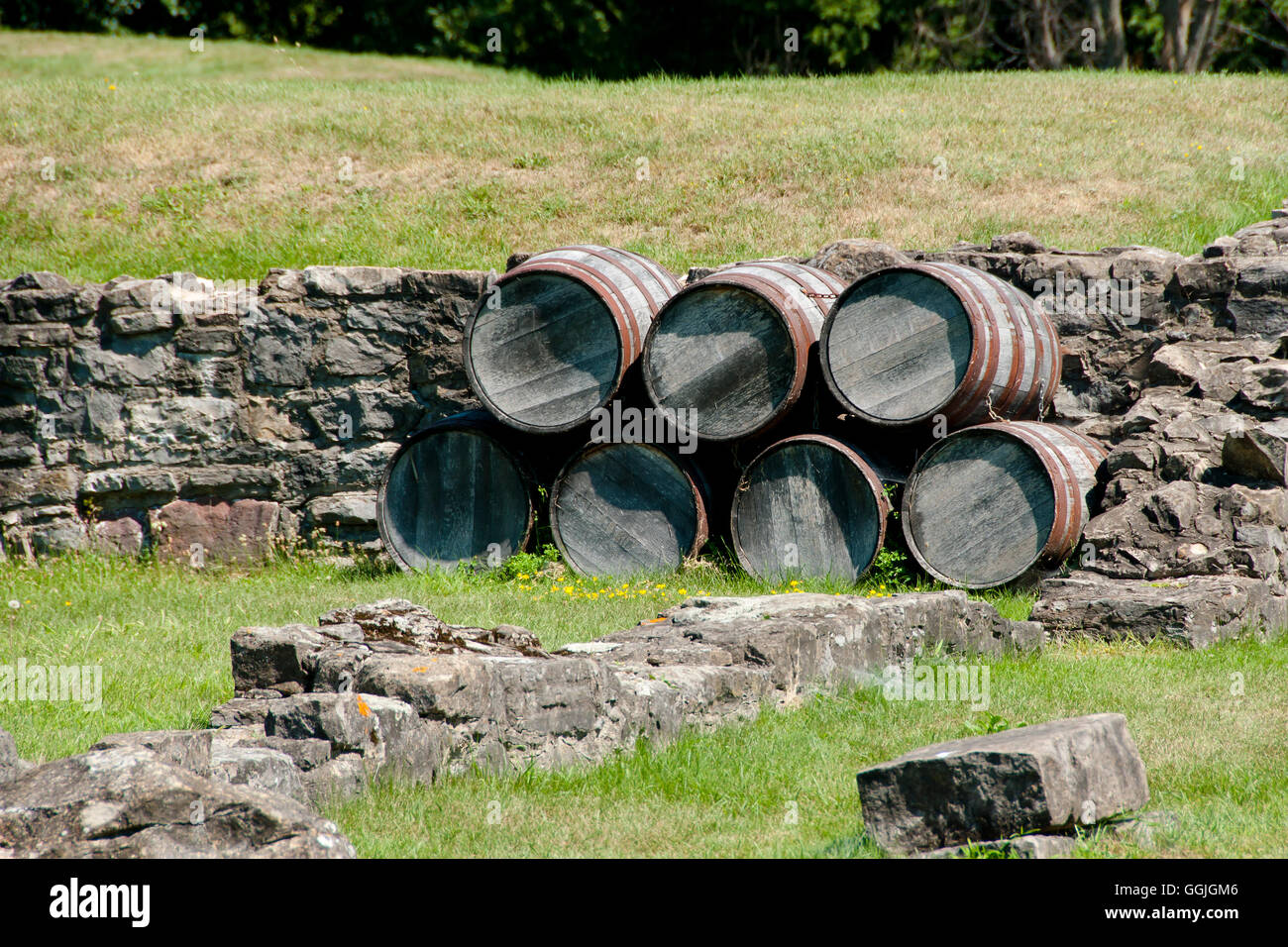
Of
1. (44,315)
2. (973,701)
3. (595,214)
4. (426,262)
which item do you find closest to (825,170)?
(595,214)

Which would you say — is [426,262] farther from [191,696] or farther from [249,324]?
[191,696]

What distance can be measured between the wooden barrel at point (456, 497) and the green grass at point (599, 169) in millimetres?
2655

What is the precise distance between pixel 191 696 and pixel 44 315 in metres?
4.87

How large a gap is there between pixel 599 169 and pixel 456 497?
16.5 feet

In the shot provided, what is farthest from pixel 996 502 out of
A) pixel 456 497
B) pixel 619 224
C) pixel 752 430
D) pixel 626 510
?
pixel 619 224

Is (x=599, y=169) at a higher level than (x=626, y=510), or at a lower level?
higher

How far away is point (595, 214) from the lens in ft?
37.6

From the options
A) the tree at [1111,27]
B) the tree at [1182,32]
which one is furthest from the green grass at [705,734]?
the tree at [1111,27]

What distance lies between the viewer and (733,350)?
759 centimetres

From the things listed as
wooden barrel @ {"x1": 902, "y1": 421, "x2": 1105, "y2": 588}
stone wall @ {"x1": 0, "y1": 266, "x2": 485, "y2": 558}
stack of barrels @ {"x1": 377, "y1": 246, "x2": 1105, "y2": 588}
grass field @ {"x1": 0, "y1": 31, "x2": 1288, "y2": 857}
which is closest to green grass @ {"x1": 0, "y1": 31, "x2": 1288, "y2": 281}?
grass field @ {"x1": 0, "y1": 31, "x2": 1288, "y2": 857}

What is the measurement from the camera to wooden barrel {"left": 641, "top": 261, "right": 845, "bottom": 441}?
748cm

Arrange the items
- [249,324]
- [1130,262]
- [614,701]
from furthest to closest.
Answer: [249,324]
[1130,262]
[614,701]

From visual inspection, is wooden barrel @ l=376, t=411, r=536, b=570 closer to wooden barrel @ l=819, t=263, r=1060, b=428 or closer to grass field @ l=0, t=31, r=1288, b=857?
grass field @ l=0, t=31, r=1288, b=857

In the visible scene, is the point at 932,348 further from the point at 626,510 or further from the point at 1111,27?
the point at 1111,27
